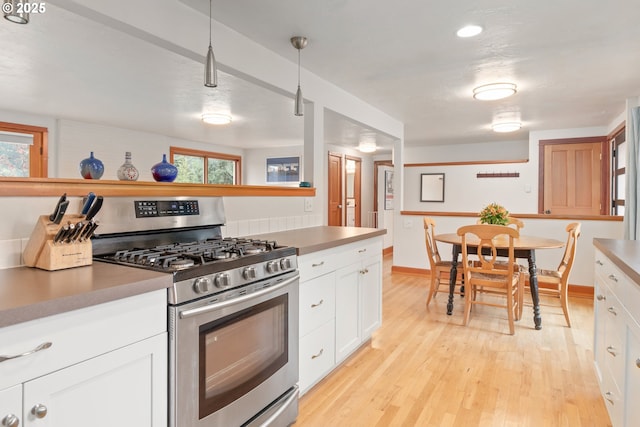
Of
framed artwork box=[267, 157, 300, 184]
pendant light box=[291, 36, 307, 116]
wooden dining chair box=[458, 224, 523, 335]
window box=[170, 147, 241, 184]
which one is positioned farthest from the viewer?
framed artwork box=[267, 157, 300, 184]

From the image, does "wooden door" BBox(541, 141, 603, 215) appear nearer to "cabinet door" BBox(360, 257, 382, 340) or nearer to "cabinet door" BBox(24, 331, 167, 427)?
"cabinet door" BBox(360, 257, 382, 340)

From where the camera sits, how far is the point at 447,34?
8.39 feet

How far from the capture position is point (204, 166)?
797cm

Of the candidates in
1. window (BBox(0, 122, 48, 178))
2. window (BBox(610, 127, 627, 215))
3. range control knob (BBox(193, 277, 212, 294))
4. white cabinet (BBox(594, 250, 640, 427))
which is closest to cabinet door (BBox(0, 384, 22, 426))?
range control knob (BBox(193, 277, 212, 294))

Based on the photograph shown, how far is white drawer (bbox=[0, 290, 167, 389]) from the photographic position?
0.92 m

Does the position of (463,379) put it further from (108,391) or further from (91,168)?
(91,168)

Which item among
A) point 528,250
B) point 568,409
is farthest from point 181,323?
point 528,250

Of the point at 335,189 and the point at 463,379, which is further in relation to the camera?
the point at 335,189

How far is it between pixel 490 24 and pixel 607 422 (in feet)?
7.67

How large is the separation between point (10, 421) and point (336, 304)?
5.61 ft

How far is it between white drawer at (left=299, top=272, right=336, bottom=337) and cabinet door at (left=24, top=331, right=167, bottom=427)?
35.3 inches

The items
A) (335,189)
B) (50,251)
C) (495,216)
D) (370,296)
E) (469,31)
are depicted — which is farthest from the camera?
(335,189)

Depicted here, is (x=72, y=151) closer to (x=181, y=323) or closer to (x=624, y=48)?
(x=181, y=323)

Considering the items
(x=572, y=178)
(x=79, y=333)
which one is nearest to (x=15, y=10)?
(x=79, y=333)
